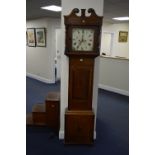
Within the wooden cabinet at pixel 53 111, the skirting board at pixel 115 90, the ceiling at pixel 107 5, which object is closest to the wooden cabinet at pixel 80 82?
the wooden cabinet at pixel 53 111

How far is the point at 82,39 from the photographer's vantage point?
98.7 inches

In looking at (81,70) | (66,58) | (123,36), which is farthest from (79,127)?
(123,36)

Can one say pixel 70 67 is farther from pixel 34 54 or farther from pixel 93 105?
pixel 34 54

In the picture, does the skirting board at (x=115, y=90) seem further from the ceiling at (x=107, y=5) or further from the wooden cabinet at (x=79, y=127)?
the wooden cabinet at (x=79, y=127)

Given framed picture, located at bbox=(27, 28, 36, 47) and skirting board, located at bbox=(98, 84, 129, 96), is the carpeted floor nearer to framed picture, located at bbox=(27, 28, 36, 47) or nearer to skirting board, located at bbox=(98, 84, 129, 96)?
skirting board, located at bbox=(98, 84, 129, 96)

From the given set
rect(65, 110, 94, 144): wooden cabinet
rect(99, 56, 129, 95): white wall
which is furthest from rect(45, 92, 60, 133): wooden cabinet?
rect(99, 56, 129, 95): white wall

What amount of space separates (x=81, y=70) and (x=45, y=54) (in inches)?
166

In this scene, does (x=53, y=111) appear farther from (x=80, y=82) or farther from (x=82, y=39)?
(x=82, y=39)

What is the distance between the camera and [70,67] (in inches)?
102

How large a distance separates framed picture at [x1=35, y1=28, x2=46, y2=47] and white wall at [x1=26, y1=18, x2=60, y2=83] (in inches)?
5.5

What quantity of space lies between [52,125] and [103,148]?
3.38 feet
